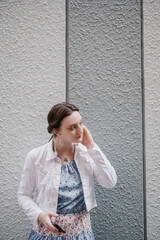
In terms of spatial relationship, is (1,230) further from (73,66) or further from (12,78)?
(73,66)

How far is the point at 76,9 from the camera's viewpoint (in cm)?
240

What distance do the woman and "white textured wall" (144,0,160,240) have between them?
2.32 feet

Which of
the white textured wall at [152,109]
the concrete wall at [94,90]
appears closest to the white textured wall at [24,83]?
the concrete wall at [94,90]

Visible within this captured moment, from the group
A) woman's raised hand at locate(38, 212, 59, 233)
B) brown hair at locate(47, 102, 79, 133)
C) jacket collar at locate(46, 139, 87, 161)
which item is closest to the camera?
woman's raised hand at locate(38, 212, 59, 233)

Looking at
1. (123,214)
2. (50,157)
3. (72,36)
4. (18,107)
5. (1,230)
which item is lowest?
(1,230)

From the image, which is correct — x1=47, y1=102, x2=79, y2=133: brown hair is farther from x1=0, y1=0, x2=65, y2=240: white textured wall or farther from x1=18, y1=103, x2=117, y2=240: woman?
x1=0, y1=0, x2=65, y2=240: white textured wall

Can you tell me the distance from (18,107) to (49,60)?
644 millimetres

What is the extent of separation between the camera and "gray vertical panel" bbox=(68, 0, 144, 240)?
2.38m

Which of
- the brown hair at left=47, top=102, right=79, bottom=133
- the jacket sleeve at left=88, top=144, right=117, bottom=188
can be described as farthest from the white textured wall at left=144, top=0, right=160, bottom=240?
the brown hair at left=47, top=102, right=79, bottom=133

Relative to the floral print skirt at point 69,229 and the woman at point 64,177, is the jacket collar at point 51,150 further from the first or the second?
the floral print skirt at point 69,229

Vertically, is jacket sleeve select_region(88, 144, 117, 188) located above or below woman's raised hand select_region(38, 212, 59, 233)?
above

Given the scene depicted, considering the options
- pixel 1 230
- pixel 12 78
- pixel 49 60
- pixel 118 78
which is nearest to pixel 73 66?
pixel 49 60

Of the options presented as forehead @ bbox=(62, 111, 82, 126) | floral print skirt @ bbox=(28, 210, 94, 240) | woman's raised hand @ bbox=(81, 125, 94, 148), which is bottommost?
floral print skirt @ bbox=(28, 210, 94, 240)

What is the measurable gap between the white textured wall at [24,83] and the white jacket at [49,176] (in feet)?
1.77
